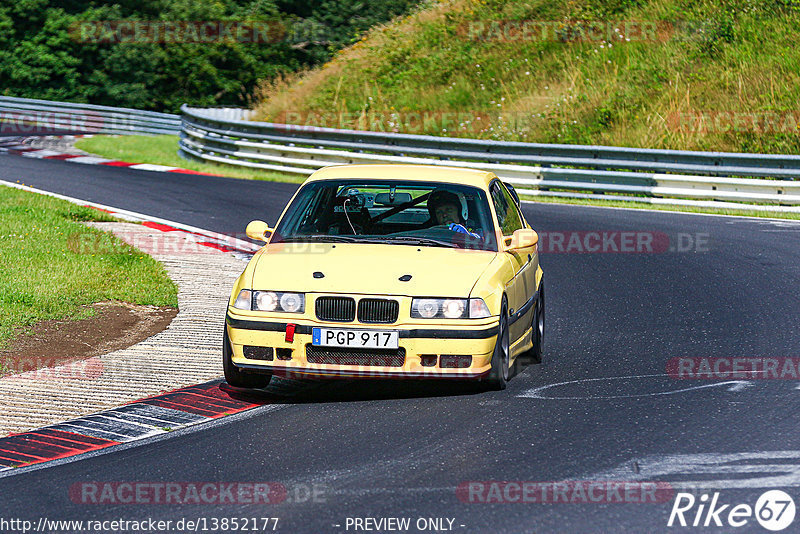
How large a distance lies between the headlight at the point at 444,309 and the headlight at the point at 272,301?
2.45 ft

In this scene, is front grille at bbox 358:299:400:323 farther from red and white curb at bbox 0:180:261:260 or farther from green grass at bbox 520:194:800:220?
green grass at bbox 520:194:800:220

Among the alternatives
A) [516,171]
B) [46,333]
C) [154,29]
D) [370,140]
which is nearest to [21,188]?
[370,140]

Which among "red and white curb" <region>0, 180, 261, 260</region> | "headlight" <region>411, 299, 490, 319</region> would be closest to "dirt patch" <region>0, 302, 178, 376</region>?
"red and white curb" <region>0, 180, 261, 260</region>

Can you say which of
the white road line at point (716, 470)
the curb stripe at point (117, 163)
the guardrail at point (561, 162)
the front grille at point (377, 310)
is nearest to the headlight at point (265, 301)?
the front grille at point (377, 310)

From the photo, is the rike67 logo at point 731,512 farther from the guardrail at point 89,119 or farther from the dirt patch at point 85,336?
the guardrail at point 89,119

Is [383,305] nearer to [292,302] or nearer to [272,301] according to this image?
[292,302]

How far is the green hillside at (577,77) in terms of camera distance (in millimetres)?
25250

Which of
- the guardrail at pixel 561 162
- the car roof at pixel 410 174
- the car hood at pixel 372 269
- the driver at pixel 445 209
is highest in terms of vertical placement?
the car roof at pixel 410 174

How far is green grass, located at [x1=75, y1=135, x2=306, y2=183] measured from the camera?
24.4m

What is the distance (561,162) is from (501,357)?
14.0 m

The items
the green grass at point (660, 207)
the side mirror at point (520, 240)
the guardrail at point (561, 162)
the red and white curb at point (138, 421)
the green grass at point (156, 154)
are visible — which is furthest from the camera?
the green grass at point (156, 154)

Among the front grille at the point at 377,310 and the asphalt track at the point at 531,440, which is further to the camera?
the front grille at the point at 377,310

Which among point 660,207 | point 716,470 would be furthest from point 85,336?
point 660,207

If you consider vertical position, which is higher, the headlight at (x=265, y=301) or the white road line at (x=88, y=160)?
the headlight at (x=265, y=301)
